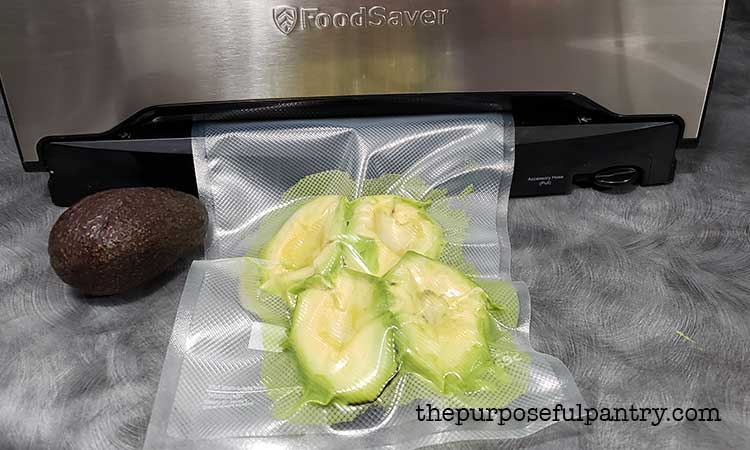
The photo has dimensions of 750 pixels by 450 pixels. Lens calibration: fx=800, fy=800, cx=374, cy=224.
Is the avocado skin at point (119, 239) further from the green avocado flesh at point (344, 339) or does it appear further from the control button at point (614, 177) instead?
the control button at point (614, 177)

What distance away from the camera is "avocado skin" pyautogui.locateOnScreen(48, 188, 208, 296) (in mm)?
618

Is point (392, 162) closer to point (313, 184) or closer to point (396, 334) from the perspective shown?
point (313, 184)

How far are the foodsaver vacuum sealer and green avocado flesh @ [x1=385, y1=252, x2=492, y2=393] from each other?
19cm

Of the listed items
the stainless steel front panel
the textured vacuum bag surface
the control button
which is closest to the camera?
the textured vacuum bag surface

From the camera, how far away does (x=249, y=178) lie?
2.40 feet

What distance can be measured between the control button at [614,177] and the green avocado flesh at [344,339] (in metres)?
0.29

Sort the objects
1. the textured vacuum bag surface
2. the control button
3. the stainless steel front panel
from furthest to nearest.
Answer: the control button, the stainless steel front panel, the textured vacuum bag surface

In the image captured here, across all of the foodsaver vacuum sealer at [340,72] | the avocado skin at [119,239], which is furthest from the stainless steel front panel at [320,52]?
the avocado skin at [119,239]

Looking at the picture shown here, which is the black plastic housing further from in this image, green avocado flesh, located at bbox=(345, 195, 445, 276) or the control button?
green avocado flesh, located at bbox=(345, 195, 445, 276)

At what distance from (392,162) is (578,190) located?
191mm

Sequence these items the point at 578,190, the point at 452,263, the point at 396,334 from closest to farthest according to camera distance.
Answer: the point at 396,334
the point at 452,263
the point at 578,190

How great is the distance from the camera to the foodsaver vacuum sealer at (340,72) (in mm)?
671

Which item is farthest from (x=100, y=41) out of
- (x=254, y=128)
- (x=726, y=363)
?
(x=726, y=363)

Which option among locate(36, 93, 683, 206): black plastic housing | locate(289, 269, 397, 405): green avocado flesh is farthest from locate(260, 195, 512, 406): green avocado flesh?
locate(36, 93, 683, 206): black plastic housing
